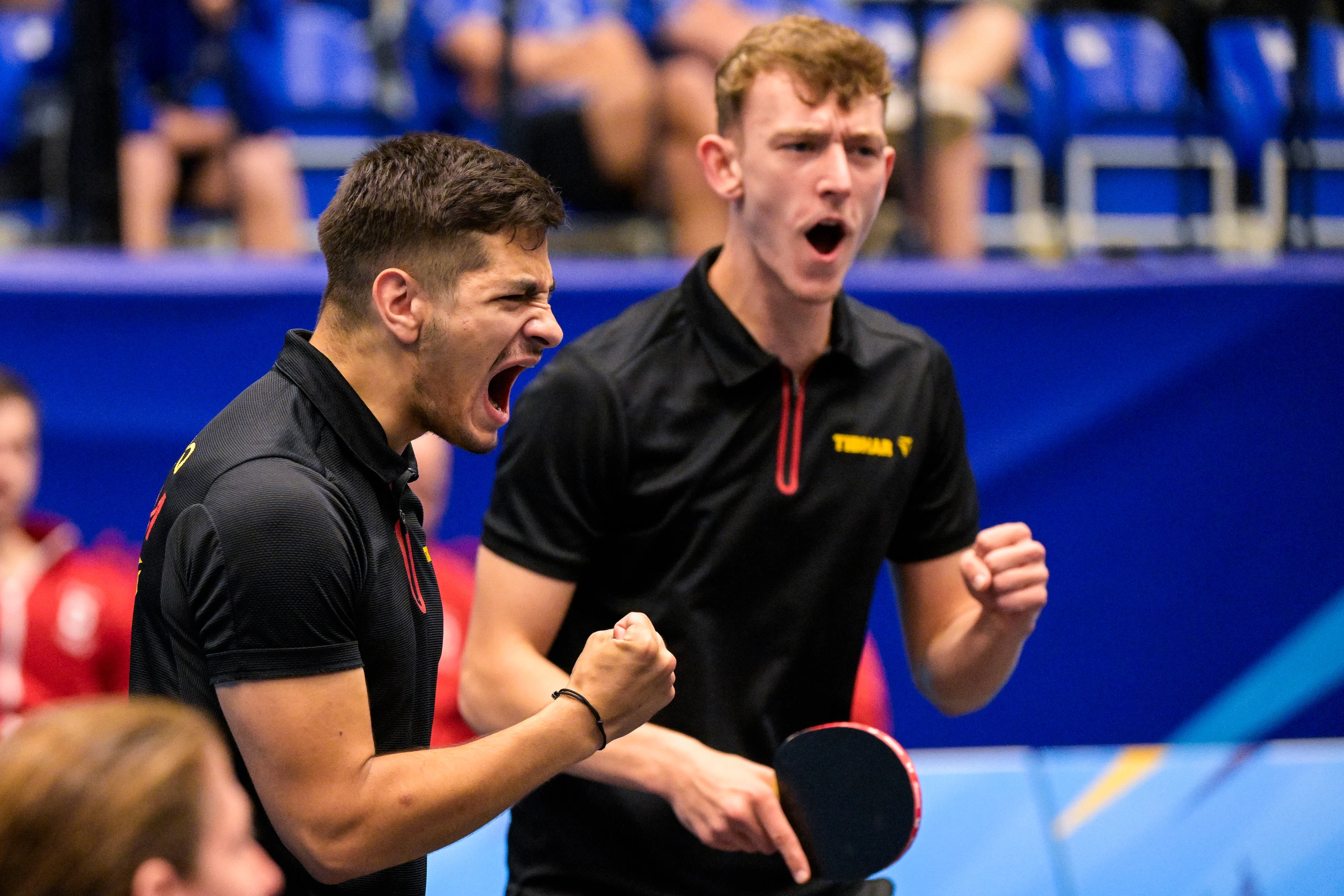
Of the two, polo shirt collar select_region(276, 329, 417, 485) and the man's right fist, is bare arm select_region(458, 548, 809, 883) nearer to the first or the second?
the man's right fist

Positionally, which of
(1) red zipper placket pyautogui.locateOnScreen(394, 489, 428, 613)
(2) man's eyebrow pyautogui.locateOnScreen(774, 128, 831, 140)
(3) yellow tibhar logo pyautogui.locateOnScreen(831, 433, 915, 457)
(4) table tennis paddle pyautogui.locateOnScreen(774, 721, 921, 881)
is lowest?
(4) table tennis paddle pyautogui.locateOnScreen(774, 721, 921, 881)

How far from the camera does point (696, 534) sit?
88.0 inches

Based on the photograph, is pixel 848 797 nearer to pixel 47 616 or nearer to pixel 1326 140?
pixel 47 616

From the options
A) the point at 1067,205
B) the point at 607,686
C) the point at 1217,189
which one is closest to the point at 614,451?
the point at 607,686

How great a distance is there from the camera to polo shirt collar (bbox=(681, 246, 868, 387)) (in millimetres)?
2295

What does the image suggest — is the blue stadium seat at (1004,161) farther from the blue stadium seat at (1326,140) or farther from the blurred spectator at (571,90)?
the blurred spectator at (571,90)

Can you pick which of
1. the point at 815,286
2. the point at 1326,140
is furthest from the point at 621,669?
the point at 1326,140

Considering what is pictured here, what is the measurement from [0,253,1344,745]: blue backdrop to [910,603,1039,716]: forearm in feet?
5.86

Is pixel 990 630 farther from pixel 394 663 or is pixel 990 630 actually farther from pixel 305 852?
pixel 305 852

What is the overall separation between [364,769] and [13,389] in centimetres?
231

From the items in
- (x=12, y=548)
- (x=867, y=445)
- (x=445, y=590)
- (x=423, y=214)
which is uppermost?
(x=423, y=214)

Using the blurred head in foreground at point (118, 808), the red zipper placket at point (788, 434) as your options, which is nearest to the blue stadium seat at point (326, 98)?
the red zipper placket at point (788, 434)

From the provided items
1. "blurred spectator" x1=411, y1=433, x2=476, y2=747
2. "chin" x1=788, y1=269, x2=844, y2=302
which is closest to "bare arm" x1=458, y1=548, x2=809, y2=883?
"chin" x1=788, y1=269, x2=844, y2=302

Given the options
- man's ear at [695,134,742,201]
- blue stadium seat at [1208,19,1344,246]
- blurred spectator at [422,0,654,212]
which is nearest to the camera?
man's ear at [695,134,742,201]
